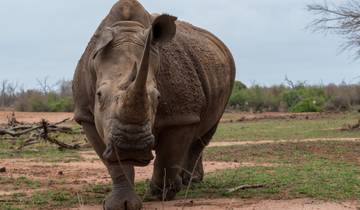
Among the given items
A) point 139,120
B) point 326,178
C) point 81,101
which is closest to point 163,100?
point 81,101

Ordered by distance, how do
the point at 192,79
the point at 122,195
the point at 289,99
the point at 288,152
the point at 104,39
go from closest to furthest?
the point at 104,39 < the point at 122,195 < the point at 192,79 < the point at 288,152 < the point at 289,99

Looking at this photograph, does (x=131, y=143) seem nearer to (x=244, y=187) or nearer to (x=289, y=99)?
(x=244, y=187)

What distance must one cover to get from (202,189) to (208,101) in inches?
47.7

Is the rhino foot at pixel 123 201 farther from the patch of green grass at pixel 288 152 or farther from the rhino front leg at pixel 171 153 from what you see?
the patch of green grass at pixel 288 152

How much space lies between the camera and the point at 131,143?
15.3 feet

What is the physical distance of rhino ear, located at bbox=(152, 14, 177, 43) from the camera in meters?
5.66

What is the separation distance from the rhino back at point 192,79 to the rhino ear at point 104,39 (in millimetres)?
640

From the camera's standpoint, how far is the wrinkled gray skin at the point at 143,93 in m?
4.68

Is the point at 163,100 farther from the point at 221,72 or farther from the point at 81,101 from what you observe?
the point at 221,72

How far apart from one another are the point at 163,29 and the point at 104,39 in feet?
1.64

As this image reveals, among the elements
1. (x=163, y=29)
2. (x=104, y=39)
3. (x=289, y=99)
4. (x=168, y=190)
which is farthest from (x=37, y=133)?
(x=289, y=99)

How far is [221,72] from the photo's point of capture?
25.1 ft

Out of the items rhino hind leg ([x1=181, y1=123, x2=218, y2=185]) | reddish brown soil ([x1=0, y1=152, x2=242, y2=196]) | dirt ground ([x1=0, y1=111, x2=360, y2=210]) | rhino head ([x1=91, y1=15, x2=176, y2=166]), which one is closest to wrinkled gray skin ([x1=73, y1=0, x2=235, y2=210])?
rhino head ([x1=91, y1=15, x2=176, y2=166])

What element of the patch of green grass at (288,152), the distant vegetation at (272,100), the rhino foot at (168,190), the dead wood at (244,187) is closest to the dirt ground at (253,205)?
the rhino foot at (168,190)
